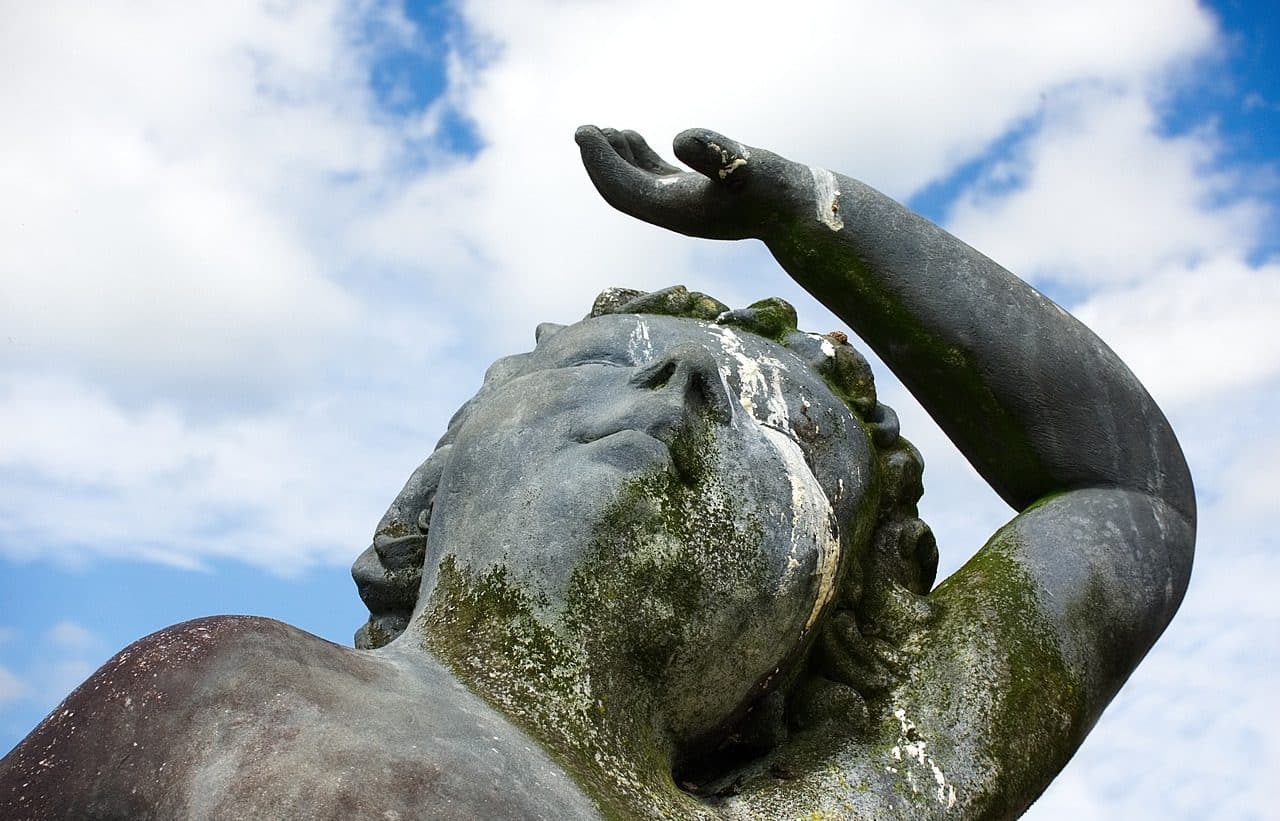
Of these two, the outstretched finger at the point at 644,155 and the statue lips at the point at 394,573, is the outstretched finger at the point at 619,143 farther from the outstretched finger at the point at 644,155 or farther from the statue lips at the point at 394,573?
the statue lips at the point at 394,573

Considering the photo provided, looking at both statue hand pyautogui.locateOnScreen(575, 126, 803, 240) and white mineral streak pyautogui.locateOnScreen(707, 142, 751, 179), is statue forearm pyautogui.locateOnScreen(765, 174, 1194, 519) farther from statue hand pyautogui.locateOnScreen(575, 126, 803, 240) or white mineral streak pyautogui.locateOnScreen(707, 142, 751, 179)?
white mineral streak pyautogui.locateOnScreen(707, 142, 751, 179)

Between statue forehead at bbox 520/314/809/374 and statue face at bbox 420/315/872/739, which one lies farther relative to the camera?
statue forehead at bbox 520/314/809/374

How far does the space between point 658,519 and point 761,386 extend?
0.67m

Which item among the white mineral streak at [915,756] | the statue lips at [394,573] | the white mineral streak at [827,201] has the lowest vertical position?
the white mineral streak at [915,756]

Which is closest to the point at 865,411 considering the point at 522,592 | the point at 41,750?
the point at 522,592

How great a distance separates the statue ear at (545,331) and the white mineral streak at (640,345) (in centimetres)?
35

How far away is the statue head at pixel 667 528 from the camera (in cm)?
306

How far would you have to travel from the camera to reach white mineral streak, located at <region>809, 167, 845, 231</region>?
13.0ft

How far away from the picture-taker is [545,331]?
411 centimetres

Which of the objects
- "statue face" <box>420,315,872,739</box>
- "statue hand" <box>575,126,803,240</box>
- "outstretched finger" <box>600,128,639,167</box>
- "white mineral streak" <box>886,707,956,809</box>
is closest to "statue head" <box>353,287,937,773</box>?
"statue face" <box>420,315,872,739</box>

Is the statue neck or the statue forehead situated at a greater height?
the statue forehead

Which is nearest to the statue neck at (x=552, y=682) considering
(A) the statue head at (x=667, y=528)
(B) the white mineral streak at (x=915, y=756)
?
(A) the statue head at (x=667, y=528)

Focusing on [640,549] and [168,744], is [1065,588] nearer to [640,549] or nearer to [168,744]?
[640,549]

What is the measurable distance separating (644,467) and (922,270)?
4.22 feet
